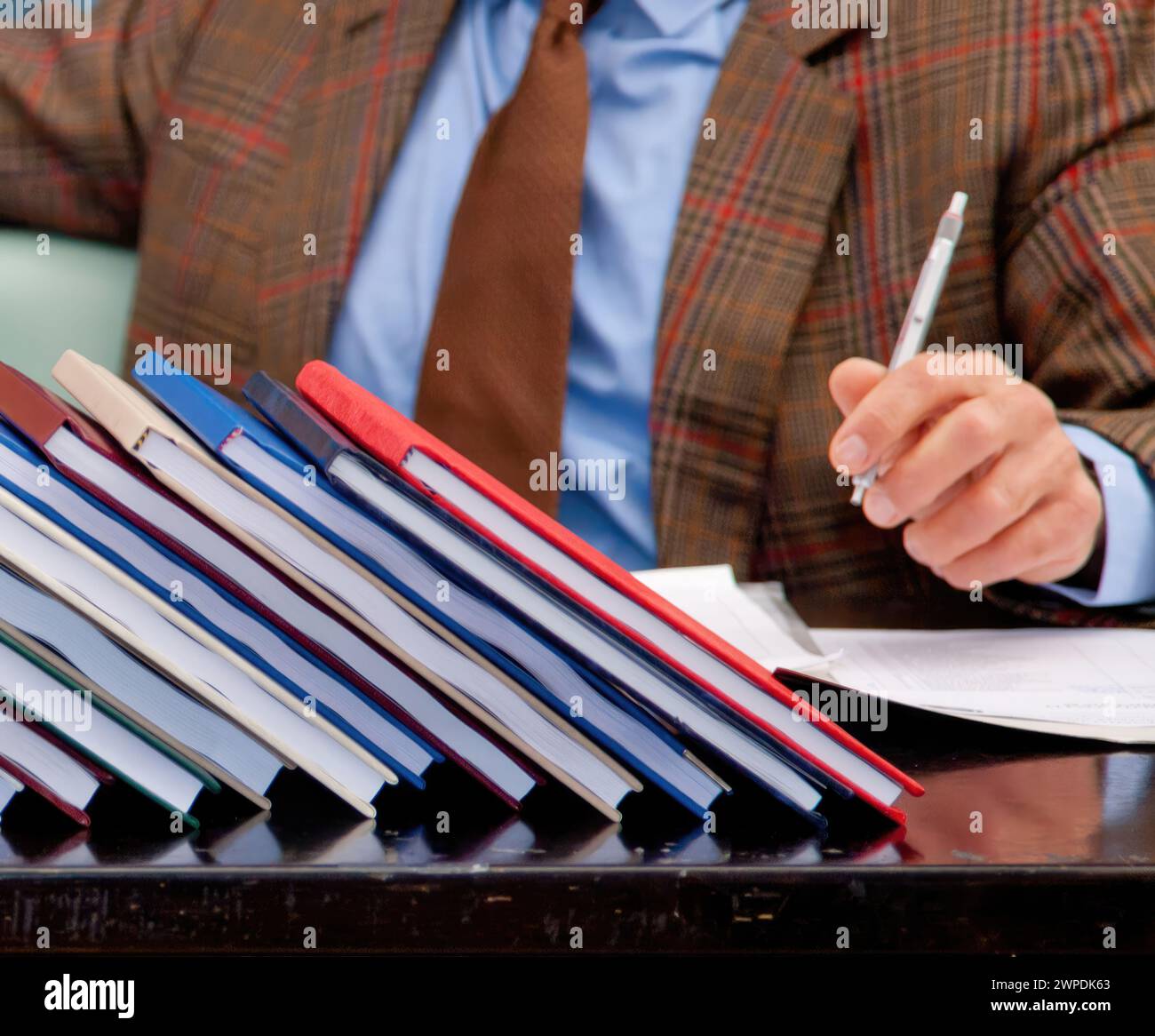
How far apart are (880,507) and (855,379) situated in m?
0.07

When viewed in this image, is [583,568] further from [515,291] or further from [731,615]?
[515,291]

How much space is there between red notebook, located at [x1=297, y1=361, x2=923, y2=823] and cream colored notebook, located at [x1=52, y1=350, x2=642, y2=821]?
0.12ft

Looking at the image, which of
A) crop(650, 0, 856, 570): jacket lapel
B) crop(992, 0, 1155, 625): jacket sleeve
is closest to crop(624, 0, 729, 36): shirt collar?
crop(650, 0, 856, 570): jacket lapel

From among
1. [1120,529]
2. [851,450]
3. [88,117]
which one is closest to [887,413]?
[851,450]

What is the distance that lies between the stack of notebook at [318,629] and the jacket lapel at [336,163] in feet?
2.19

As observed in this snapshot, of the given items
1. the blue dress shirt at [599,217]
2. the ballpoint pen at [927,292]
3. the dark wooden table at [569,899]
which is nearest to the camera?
the dark wooden table at [569,899]

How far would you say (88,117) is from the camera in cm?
116

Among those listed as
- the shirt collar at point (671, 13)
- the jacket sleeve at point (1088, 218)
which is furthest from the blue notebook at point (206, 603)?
the shirt collar at point (671, 13)

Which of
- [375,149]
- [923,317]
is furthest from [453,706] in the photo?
[375,149]

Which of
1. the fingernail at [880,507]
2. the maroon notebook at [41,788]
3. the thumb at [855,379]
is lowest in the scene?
the maroon notebook at [41,788]

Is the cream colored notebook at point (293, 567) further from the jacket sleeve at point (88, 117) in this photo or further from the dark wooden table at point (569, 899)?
the jacket sleeve at point (88, 117)

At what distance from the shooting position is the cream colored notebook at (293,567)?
36 centimetres

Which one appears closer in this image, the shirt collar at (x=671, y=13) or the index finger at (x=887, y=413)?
the index finger at (x=887, y=413)
